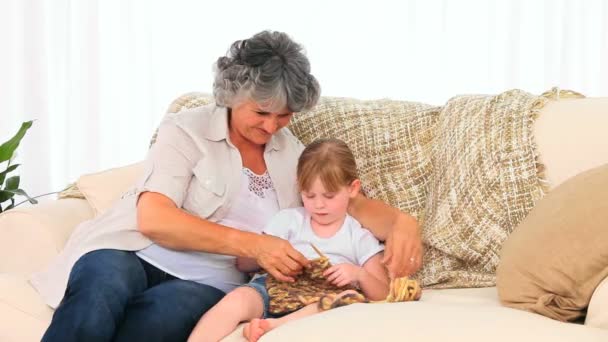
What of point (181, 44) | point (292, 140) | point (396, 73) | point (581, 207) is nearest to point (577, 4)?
point (396, 73)

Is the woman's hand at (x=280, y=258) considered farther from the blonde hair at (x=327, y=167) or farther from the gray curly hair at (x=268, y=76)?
the gray curly hair at (x=268, y=76)

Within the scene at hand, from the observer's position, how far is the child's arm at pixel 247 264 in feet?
8.29

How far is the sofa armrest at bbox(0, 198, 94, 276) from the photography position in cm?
260

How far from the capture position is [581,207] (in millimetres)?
2066

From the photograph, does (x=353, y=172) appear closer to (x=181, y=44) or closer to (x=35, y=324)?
(x=35, y=324)

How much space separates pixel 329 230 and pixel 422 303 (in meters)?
0.49

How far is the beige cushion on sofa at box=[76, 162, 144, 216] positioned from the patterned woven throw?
0.87 m

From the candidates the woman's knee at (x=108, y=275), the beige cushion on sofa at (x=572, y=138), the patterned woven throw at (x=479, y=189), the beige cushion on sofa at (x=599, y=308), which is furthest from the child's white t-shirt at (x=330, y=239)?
the beige cushion on sofa at (x=599, y=308)

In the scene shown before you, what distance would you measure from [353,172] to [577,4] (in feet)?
7.10

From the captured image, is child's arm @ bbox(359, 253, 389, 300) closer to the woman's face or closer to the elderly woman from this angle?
the elderly woman

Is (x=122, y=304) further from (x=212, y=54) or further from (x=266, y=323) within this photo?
(x=212, y=54)

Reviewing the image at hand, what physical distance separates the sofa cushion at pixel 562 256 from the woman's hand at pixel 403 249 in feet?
0.96

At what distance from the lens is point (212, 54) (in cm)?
439

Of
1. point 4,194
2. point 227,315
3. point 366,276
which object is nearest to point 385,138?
point 366,276
